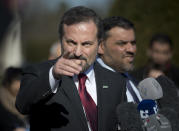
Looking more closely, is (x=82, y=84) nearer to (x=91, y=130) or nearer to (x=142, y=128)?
(x=91, y=130)

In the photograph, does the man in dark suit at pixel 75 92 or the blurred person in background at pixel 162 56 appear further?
the blurred person in background at pixel 162 56

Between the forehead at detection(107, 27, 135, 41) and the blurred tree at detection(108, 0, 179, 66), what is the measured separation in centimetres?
498

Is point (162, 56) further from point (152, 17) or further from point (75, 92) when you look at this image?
point (152, 17)

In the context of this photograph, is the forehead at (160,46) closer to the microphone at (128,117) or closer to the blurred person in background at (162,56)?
the blurred person in background at (162,56)

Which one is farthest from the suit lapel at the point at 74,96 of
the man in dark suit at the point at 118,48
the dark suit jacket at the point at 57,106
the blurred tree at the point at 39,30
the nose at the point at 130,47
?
the blurred tree at the point at 39,30

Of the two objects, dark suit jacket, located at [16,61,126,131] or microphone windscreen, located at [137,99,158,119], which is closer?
dark suit jacket, located at [16,61,126,131]

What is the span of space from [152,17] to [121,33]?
17.3 feet

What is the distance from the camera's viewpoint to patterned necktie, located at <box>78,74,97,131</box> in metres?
2.59

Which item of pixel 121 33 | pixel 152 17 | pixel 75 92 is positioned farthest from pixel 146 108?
pixel 152 17

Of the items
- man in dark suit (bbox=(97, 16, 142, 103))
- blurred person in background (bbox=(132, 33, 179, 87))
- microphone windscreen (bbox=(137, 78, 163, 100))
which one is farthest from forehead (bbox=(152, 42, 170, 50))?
microphone windscreen (bbox=(137, 78, 163, 100))

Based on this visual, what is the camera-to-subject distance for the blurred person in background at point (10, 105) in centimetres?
445

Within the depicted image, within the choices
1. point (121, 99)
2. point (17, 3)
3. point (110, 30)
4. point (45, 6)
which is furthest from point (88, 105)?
point (45, 6)

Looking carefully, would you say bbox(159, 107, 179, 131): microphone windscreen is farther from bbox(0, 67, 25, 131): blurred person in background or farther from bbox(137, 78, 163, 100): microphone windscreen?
bbox(0, 67, 25, 131): blurred person in background

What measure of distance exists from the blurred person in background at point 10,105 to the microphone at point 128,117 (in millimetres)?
2220
